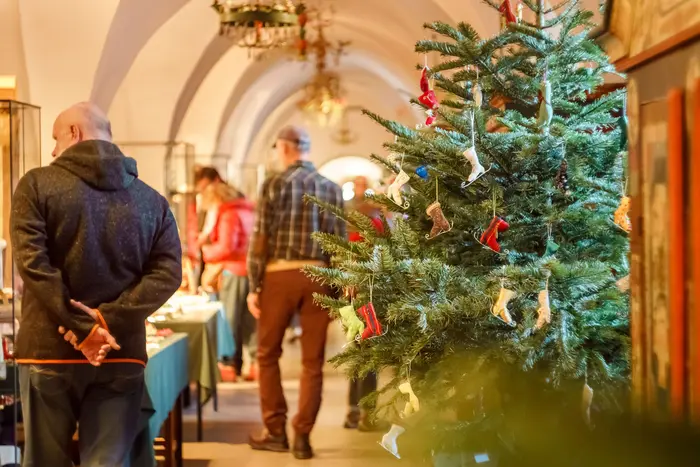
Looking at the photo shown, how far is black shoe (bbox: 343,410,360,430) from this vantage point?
6.09 metres

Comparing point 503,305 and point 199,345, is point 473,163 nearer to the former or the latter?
point 503,305

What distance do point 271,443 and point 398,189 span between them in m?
2.91

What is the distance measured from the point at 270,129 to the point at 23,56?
1482cm

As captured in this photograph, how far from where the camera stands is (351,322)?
9.05 feet

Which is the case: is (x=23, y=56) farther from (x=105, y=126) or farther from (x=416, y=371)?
(x=416, y=371)

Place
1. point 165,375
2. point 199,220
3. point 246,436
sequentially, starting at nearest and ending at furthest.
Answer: point 165,375 → point 246,436 → point 199,220

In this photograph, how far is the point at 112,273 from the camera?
10.3 ft

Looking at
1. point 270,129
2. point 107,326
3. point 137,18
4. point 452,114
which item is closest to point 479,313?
point 452,114

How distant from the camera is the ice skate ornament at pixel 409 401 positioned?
8.52 ft

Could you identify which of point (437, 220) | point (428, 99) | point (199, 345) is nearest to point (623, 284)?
point (437, 220)

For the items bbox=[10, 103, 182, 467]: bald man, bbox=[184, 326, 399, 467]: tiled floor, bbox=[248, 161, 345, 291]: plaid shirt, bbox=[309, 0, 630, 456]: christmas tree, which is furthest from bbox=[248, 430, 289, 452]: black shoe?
bbox=[309, 0, 630, 456]: christmas tree

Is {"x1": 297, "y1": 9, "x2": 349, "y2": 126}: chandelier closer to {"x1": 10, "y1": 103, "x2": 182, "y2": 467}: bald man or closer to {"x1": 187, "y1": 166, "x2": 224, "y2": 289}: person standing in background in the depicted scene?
{"x1": 187, "y1": 166, "x2": 224, "y2": 289}: person standing in background

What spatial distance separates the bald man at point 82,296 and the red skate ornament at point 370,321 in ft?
2.87

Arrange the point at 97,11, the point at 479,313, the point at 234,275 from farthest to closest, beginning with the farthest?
the point at 234,275
the point at 97,11
the point at 479,313
